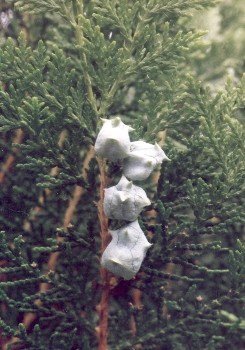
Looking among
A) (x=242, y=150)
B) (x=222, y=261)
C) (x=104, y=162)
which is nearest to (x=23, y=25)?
(x=104, y=162)

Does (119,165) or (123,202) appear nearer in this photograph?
(123,202)

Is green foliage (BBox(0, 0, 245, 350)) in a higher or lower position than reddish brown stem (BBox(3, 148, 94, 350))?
higher

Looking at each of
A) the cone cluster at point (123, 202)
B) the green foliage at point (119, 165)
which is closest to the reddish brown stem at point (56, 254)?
the green foliage at point (119, 165)

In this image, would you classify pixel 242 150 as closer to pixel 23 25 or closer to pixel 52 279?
pixel 52 279

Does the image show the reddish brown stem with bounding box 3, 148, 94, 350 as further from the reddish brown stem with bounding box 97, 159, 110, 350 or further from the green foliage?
the reddish brown stem with bounding box 97, 159, 110, 350

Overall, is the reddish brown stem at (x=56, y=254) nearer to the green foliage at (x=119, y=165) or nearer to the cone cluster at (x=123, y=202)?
the green foliage at (x=119, y=165)

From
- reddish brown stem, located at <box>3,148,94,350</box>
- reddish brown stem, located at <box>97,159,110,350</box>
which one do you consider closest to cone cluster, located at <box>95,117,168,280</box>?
reddish brown stem, located at <box>97,159,110,350</box>

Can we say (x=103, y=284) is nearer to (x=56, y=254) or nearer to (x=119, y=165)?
(x=119, y=165)

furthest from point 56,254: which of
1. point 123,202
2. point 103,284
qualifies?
point 123,202
